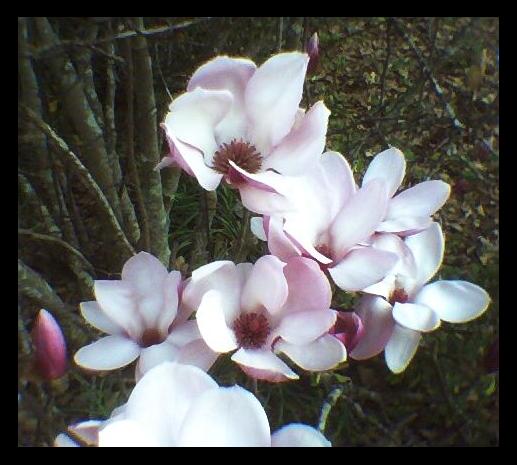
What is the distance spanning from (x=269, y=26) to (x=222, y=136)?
0.11m

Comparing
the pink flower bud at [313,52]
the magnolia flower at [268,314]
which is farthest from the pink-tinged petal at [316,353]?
the pink flower bud at [313,52]

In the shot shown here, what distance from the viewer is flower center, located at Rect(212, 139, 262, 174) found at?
53cm

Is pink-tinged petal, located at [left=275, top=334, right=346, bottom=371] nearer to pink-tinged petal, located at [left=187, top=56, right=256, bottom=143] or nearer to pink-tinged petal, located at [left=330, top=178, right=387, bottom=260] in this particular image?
pink-tinged petal, located at [left=330, top=178, right=387, bottom=260]

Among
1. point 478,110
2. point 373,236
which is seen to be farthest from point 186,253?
point 478,110

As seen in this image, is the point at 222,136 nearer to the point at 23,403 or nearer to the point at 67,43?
the point at 67,43

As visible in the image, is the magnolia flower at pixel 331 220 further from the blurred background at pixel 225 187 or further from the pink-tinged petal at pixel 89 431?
the pink-tinged petal at pixel 89 431

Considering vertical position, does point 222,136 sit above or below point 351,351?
above

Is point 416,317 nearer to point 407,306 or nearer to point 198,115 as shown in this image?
point 407,306

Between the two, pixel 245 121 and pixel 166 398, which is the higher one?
pixel 245 121

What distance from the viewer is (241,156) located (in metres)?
0.53

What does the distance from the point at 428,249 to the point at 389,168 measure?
3.0 inches

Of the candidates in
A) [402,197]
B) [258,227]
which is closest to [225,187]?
[258,227]

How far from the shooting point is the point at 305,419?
611 millimetres

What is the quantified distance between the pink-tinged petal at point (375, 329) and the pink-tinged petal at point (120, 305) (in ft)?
0.56
